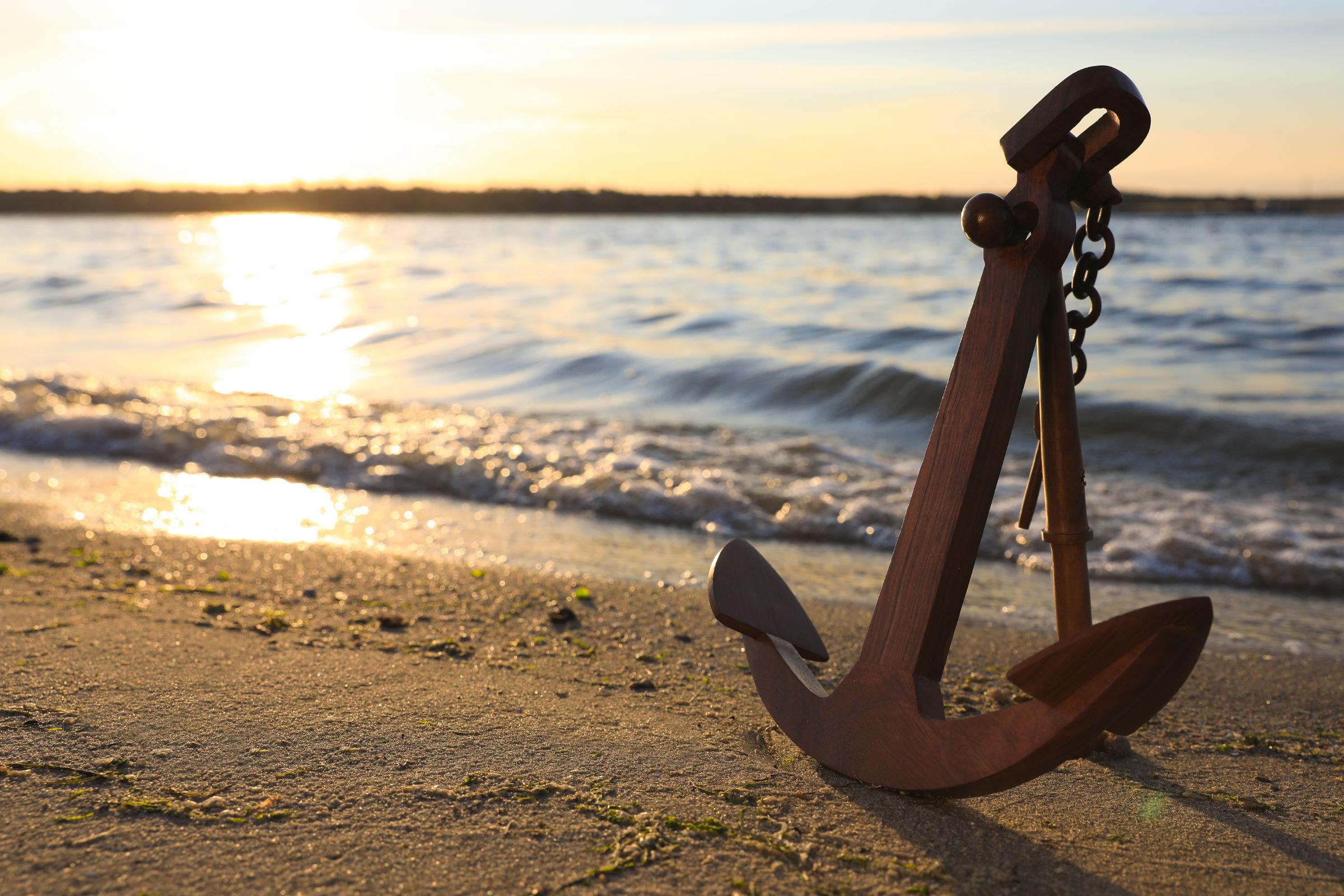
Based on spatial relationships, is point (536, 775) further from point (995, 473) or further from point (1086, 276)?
point (1086, 276)

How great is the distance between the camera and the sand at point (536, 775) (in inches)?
60.5

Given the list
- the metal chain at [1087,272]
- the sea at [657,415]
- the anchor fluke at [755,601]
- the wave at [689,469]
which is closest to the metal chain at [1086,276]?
the metal chain at [1087,272]

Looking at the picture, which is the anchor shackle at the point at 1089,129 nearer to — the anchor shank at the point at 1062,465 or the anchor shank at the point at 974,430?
the anchor shank at the point at 974,430

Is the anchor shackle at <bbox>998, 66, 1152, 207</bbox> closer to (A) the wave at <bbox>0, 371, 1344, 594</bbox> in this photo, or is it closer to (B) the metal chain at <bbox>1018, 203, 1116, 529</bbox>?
(B) the metal chain at <bbox>1018, 203, 1116, 529</bbox>

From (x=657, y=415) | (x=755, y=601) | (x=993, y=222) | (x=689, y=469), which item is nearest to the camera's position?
(x=993, y=222)

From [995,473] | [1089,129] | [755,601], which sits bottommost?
[755,601]

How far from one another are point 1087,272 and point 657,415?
6020mm

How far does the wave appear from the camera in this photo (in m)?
4.25

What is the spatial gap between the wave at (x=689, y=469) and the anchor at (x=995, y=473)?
2.54 meters

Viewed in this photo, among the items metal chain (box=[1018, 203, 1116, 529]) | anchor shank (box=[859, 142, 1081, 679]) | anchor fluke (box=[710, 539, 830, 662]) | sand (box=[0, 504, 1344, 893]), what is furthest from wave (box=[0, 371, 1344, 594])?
anchor shank (box=[859, 142, 1081, 679])

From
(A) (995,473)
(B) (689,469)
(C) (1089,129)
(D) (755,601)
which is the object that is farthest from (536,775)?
(B) (689,469)

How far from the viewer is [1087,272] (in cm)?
175

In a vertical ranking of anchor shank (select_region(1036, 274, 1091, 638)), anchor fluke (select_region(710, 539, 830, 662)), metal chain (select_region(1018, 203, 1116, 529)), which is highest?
metal chain (select_region(1018, 203, 1116, 529))

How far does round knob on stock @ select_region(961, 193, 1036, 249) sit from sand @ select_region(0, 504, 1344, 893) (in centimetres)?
96
